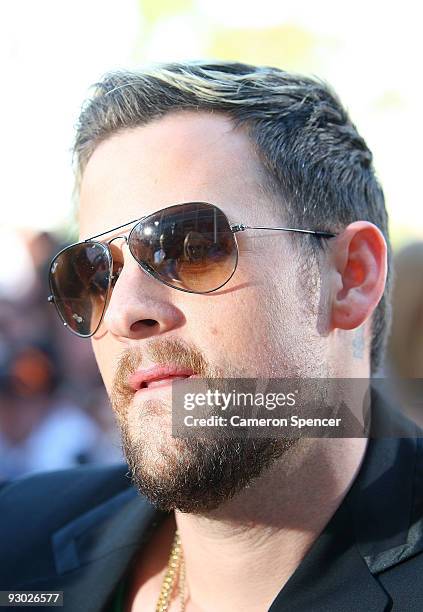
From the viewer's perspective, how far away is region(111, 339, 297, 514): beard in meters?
1.97

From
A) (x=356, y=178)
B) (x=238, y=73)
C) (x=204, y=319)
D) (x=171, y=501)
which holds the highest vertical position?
(x=238, y=73)

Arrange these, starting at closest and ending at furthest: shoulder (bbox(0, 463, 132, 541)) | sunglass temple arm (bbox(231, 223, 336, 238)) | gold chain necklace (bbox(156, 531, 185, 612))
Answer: sunglass temple arm (bbox(231, 223, 336, 238)), gold chain necklace (bbox(156, 531, 185, 612)), shoulder (bbox(0, 463, 132, 541))

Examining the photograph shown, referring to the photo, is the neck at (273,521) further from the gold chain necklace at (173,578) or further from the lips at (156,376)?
the lips at (156,376)

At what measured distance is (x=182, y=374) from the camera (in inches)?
78.3

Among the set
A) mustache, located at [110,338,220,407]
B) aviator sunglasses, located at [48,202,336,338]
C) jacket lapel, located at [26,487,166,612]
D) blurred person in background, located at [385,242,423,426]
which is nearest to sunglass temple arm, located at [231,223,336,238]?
aviator sunglasses, located at [48,202,336,338]


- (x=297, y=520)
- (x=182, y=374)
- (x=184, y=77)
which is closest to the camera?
(x=182, y=374)

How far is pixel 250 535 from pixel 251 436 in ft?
0.99

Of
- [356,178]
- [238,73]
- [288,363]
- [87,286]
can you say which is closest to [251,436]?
[288,363]

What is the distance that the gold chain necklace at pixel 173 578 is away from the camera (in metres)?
2.32

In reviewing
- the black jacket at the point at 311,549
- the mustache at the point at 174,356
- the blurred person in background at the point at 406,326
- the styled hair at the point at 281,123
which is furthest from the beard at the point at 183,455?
the blurred person in background at the point at 406,326

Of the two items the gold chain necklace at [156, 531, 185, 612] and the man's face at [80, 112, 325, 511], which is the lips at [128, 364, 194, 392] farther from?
the gold chain necklace at [156, 531, 185, 612]

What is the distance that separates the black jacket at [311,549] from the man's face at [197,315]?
29 centimetres

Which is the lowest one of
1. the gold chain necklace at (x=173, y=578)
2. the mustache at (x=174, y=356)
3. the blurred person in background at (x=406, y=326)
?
the gold chain necklace at (x=173, y=578)

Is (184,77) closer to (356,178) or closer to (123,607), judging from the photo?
(356,178)
